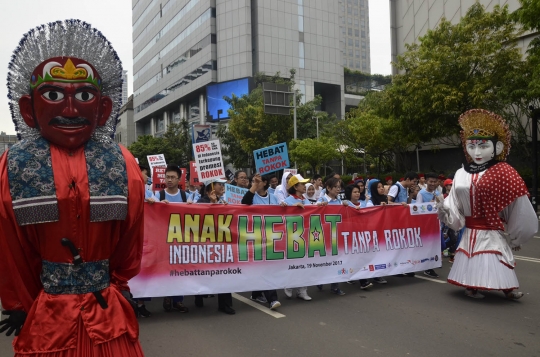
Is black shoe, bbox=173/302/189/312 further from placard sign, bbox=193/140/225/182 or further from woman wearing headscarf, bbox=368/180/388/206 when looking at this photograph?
woman wearing headscarf, bbox=368/180/388/206

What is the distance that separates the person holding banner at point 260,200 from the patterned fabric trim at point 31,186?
424cm

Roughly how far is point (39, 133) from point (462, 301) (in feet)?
19.0

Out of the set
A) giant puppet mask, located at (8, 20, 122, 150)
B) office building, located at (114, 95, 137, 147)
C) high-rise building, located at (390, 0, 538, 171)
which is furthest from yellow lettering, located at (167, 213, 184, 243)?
office building, located at (114, 95, 137, 147)

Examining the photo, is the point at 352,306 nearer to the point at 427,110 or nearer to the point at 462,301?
the point at 462,301

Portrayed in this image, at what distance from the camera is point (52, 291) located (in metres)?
2.45

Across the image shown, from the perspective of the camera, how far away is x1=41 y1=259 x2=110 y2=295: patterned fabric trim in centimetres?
244

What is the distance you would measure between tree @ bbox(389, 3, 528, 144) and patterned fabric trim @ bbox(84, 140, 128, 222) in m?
18.2

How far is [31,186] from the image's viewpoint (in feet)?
7.82

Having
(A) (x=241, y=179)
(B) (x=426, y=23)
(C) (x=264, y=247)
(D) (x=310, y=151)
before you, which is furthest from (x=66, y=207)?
(B) (x=426, y=23)

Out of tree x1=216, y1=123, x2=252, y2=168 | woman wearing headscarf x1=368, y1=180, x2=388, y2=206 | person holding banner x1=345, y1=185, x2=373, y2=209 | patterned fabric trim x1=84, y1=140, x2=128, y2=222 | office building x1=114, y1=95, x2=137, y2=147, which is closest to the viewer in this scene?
patterned fabric trim x1=84, y1=140, x2=128, y2=222

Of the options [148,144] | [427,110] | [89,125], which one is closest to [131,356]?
[89,125]

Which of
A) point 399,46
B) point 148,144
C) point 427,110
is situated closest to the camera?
point 427,110

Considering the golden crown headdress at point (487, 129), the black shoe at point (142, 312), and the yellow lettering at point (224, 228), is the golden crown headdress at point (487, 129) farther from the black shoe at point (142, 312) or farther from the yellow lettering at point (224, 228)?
the black shoe at point (142, 312)

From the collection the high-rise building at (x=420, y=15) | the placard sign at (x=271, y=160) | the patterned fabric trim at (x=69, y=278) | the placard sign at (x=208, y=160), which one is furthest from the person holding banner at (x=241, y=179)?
the high-rise building at (x=420, y=15)
